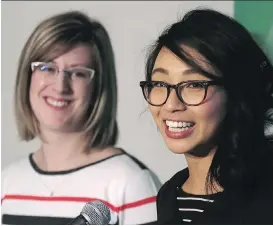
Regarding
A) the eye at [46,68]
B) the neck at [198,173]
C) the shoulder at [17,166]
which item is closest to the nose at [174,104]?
the neck at [198,173]

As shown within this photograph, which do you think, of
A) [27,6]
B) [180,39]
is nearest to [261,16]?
[180,39]

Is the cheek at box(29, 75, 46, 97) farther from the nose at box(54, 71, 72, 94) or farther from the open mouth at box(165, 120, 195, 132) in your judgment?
the open mouth at box(165, 120, 195, 132)

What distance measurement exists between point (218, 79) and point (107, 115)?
387 mm

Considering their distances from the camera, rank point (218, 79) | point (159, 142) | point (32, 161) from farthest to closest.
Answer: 1. point (32, 161)
2. point (159, 142)
3. point (218, 79)

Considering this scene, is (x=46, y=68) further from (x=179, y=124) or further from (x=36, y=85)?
(x=179, y=124)

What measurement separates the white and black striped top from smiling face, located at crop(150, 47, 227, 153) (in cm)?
11

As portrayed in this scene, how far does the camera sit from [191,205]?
3.86ft

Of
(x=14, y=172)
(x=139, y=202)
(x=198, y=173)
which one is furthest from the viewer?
(x=14, y=172)

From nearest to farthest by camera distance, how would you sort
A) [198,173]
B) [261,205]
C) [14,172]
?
[261,205] → [198,173] → [14,172]

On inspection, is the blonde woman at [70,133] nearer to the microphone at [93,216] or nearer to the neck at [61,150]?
the neck at [61,150]

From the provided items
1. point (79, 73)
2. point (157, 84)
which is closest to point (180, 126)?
point (157, 84)

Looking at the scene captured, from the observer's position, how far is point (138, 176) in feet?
4.40

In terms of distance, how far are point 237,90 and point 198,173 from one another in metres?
0.23

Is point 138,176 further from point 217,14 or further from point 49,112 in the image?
point 217,14
